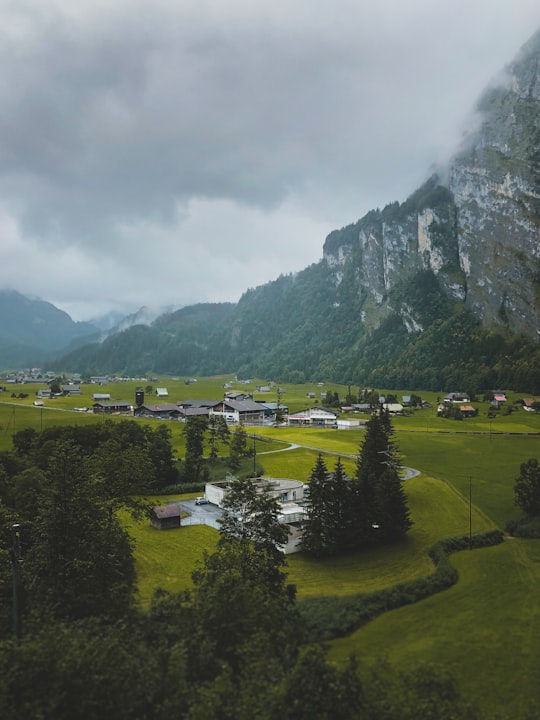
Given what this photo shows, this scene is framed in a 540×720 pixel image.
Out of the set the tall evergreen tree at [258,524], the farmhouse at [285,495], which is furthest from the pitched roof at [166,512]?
the tall evergreen tree at [258,524]

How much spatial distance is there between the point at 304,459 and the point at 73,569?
54.1m

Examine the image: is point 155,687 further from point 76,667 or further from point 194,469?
point 194,469

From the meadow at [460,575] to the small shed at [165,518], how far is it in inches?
46.7

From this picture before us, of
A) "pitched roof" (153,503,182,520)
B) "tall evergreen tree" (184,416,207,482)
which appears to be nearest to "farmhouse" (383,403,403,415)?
"tall evergreen tree" (184,416,207,482)

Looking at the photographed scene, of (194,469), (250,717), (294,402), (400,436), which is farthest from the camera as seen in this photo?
(294,402)

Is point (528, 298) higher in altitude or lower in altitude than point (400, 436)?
higher

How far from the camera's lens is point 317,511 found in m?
41.9

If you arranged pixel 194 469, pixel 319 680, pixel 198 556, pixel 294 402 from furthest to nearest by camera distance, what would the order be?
pixel 294 402, pixel 194 469, pixel 198 556, pixel 319 680

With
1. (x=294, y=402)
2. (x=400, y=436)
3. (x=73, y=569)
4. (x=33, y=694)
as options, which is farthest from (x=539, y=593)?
(x=294, y=402)

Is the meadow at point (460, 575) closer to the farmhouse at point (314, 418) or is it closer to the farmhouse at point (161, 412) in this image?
the farmhouse at point (314, 418)

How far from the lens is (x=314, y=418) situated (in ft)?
412

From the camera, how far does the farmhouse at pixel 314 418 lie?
122875 mm

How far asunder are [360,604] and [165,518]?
76.8ft

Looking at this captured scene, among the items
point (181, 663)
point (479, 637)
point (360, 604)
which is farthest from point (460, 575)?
point (181, 663)
